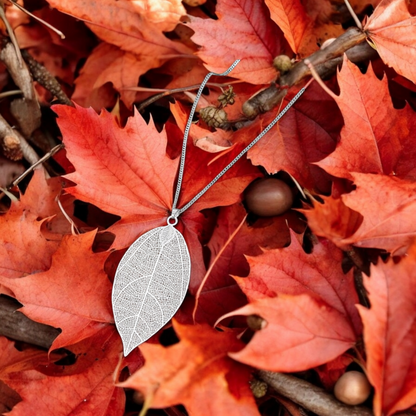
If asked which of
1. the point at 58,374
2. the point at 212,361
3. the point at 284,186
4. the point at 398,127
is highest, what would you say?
the point at 398,127

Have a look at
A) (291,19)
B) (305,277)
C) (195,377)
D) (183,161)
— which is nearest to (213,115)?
(183,161)

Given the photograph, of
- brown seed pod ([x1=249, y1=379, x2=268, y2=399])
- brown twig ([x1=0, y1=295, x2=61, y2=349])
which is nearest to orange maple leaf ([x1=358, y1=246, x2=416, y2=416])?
brown seed pod ([x1=249, y1=379, x2=268, y2=399])

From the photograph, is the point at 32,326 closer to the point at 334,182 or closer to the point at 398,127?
the point at 334,182

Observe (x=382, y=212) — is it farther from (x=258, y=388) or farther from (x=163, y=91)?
(x=163, y=91)

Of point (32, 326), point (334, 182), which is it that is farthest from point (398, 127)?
point (32, 326)

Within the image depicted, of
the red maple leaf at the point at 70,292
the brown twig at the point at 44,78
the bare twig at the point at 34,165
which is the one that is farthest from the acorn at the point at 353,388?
the brown twig at the point at 44,78

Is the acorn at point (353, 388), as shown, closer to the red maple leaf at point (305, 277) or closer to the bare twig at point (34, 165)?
the red maple leaf at point (305, 277)
